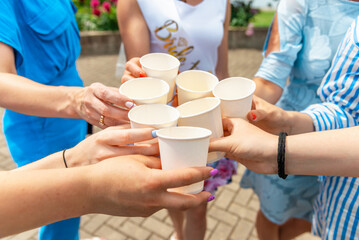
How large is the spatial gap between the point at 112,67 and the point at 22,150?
19.3 ft

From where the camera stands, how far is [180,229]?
2.66 m

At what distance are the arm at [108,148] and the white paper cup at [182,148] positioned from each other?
95 mm

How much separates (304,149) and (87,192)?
0.96m

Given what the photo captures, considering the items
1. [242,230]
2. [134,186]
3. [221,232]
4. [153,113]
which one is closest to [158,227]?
[221,232]

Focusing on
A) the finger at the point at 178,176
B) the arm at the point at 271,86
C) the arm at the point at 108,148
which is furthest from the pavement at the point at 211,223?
the finger at the point at 178,176

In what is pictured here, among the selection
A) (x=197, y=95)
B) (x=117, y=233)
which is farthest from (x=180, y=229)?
(x=197, y=95)

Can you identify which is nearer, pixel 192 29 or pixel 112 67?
pixel 192 29

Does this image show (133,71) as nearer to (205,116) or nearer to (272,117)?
(205,116)

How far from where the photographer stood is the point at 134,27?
1.97 metres

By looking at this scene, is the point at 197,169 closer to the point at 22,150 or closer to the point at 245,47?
the point at 22,150

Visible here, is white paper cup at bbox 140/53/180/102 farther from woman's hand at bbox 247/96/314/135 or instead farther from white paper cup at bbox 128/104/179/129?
woman's hand at bbox 247/96/314/135

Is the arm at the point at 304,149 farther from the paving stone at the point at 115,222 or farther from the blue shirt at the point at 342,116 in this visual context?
the paving stone at the point at 115,222

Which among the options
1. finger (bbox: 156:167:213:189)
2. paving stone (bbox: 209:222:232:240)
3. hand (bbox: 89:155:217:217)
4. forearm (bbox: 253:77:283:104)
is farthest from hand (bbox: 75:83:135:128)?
paving stone (bbox: 209:222:232:240)

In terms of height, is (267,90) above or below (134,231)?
above
